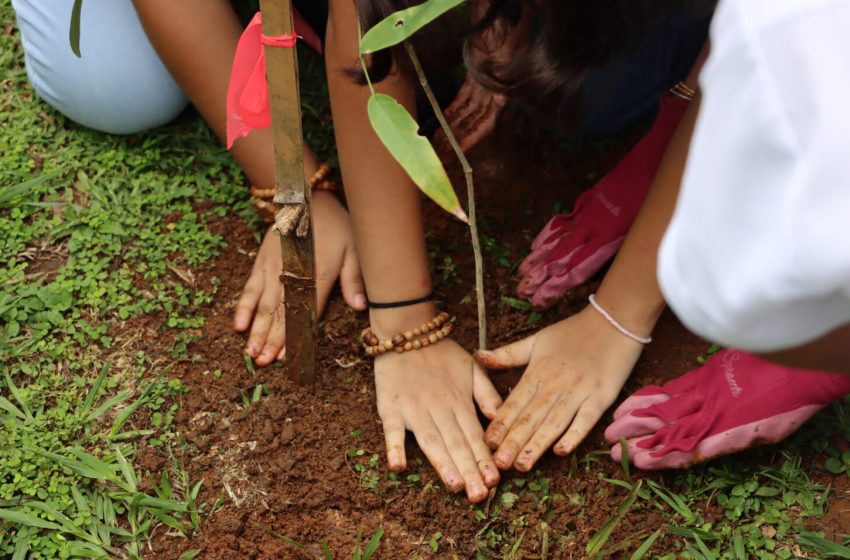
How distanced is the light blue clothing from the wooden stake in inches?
26.9

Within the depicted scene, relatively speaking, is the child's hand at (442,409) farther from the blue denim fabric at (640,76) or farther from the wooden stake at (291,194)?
the blue denim fabric at (640,76)

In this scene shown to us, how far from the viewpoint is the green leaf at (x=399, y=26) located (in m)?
0.84

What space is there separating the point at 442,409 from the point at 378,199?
1.17ft

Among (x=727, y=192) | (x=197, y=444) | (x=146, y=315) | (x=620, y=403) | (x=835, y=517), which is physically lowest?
(x=835, y=517)

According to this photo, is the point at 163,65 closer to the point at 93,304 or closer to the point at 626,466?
the point at 93,304

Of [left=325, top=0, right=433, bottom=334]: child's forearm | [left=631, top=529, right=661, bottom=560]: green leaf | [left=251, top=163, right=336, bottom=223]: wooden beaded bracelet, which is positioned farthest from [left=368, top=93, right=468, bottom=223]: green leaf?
[left=251, top=163, right=336, bottom=223]: wooden beaded bracelet

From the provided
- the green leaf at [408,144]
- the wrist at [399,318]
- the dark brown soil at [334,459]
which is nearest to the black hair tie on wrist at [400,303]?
the wrist at [399,318]

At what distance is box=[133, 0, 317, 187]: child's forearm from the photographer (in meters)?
1.63

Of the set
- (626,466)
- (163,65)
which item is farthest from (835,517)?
(163,65)

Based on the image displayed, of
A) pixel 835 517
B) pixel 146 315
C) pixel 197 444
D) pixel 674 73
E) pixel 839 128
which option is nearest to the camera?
→ pixel 839 128

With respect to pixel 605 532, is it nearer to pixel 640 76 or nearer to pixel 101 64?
pixel 640 76

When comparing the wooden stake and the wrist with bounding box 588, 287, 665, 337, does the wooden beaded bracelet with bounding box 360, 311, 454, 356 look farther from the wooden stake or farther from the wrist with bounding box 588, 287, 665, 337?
the wrist with bounding box 588, 287, 665, 337

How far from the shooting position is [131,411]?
1.48 m

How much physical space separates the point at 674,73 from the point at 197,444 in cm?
113
